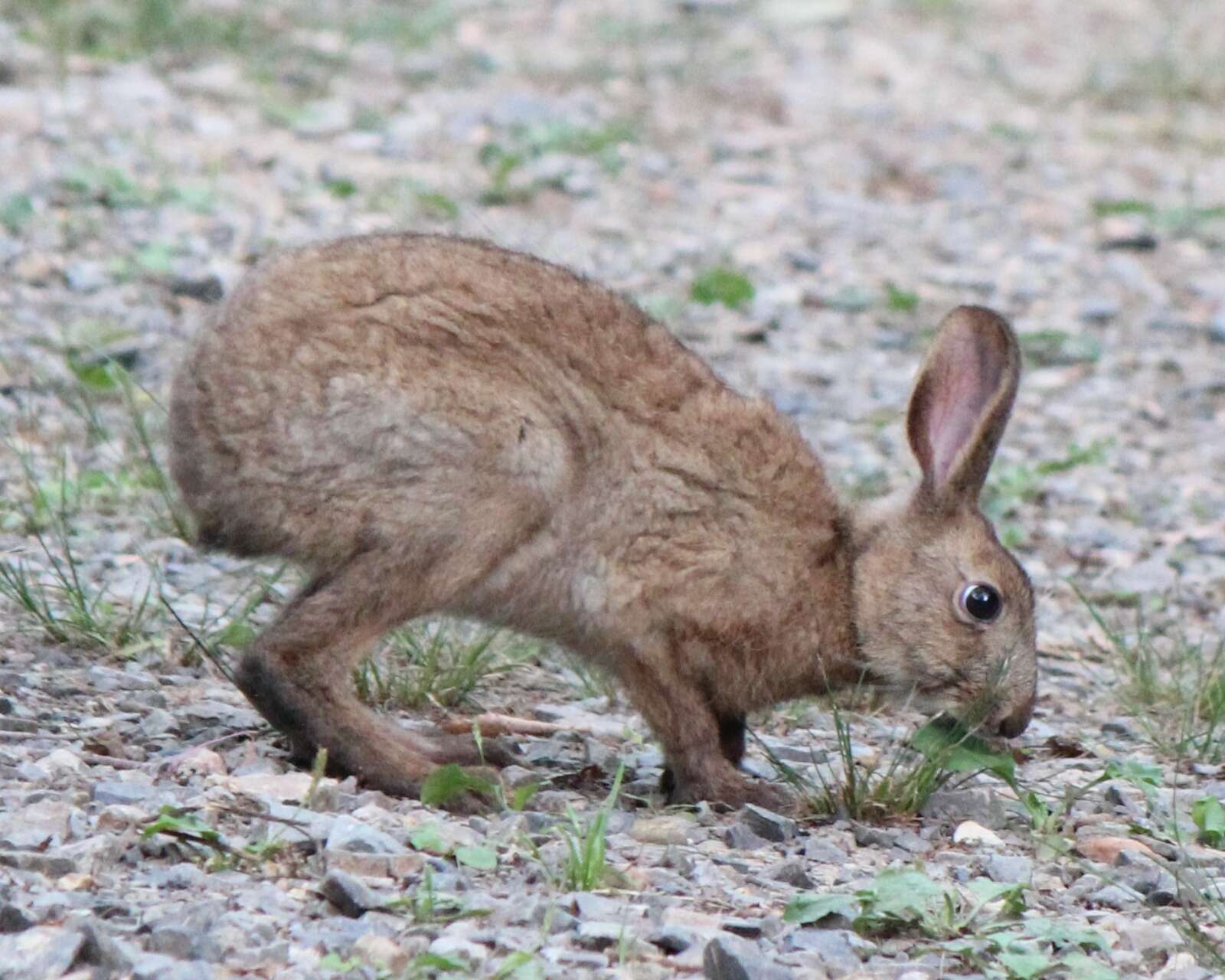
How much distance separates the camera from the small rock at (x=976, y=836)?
555cm

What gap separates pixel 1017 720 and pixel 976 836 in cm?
64

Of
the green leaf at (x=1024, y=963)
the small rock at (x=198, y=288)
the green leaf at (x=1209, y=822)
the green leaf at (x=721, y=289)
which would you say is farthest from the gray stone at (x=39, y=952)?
the green leaf at (x=721, y=289)

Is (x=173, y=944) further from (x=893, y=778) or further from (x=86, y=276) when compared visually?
(x=86, y=276)

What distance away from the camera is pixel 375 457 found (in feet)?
18.1

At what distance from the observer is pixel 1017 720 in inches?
242

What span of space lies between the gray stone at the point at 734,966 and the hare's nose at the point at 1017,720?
1964 millimetres

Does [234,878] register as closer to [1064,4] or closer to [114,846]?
[114,846]

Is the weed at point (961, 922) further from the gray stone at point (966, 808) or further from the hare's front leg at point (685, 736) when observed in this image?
the hare's front leg at point (685, 736)

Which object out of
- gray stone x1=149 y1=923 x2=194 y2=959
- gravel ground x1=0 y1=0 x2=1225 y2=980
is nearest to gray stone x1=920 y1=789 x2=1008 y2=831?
gravel ground x1=0 y1=0 x2=1225 y2=980

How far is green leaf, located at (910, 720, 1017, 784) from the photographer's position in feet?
18.9

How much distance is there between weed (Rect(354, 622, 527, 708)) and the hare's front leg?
61cm

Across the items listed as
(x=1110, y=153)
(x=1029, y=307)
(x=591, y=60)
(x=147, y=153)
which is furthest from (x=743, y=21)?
(x=147, y=153)

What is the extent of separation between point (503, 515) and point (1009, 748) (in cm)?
180

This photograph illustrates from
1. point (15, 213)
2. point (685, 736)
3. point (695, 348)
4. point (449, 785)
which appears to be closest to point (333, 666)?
point (449, 785)
